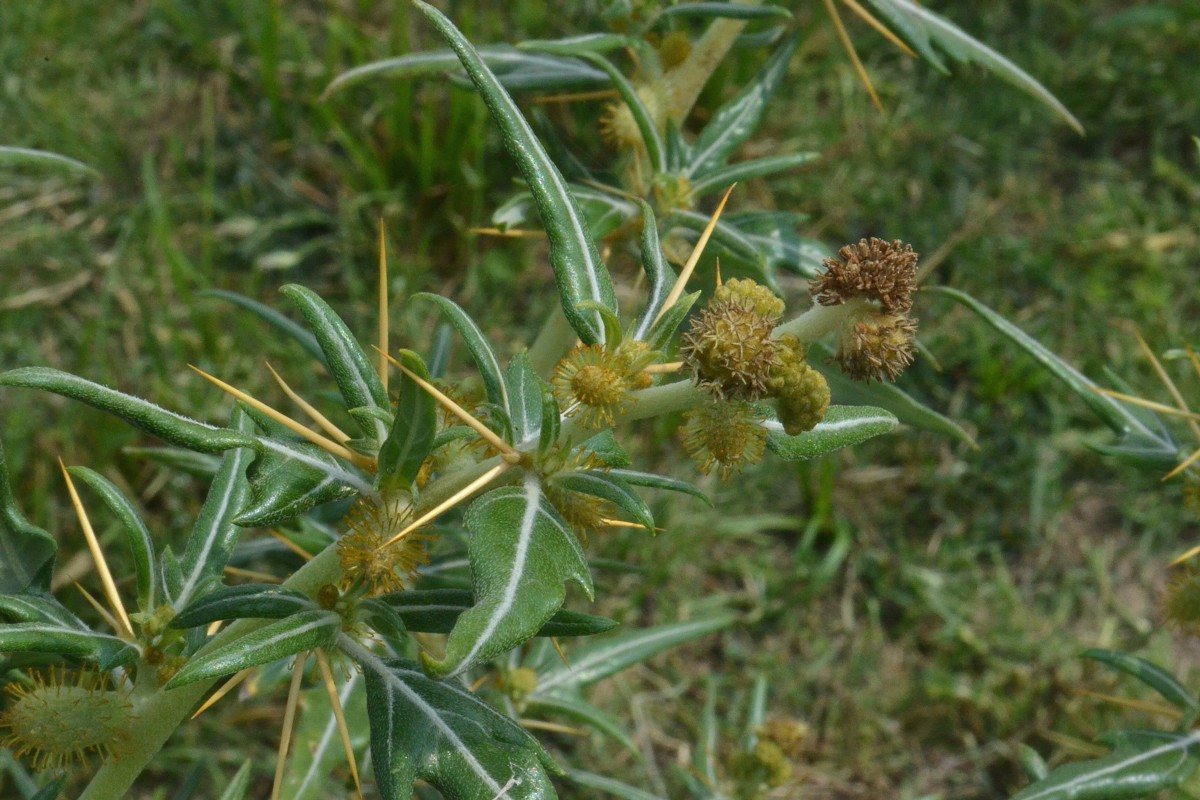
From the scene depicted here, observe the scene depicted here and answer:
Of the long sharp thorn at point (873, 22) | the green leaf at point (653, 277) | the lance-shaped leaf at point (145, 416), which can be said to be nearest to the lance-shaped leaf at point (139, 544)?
the lance-shaped leaf at point (145, 416)

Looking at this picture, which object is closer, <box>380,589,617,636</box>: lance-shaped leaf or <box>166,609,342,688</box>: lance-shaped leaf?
<box>166,609,342,688</box>: lance-shaped leaf

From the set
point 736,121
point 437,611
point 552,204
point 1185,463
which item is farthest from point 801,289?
point 437,611

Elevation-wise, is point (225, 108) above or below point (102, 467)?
above

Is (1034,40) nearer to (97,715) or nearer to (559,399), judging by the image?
(559,399)

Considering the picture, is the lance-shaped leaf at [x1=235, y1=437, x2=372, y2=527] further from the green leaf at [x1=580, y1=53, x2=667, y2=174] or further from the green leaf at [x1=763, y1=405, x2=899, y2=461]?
the green leaf at [x1=580, y1=53, x2=667, y2=174]

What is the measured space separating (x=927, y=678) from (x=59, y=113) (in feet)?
12.5

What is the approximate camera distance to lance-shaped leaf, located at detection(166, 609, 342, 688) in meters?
1.33

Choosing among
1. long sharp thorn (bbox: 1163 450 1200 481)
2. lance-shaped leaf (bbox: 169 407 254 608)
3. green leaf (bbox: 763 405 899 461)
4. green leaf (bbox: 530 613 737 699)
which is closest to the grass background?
green leaf (bbox: 530 613 737 699)

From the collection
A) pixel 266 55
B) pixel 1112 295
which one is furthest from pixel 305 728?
pixel 1112 295

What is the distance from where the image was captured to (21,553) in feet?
5.84

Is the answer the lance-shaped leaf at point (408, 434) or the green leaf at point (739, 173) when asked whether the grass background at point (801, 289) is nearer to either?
the green leaf at point (739, 173)

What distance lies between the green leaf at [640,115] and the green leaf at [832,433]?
0.77 metres

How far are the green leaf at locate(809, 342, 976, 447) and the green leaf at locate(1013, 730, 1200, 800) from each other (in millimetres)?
648

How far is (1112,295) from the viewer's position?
427 centimetres
